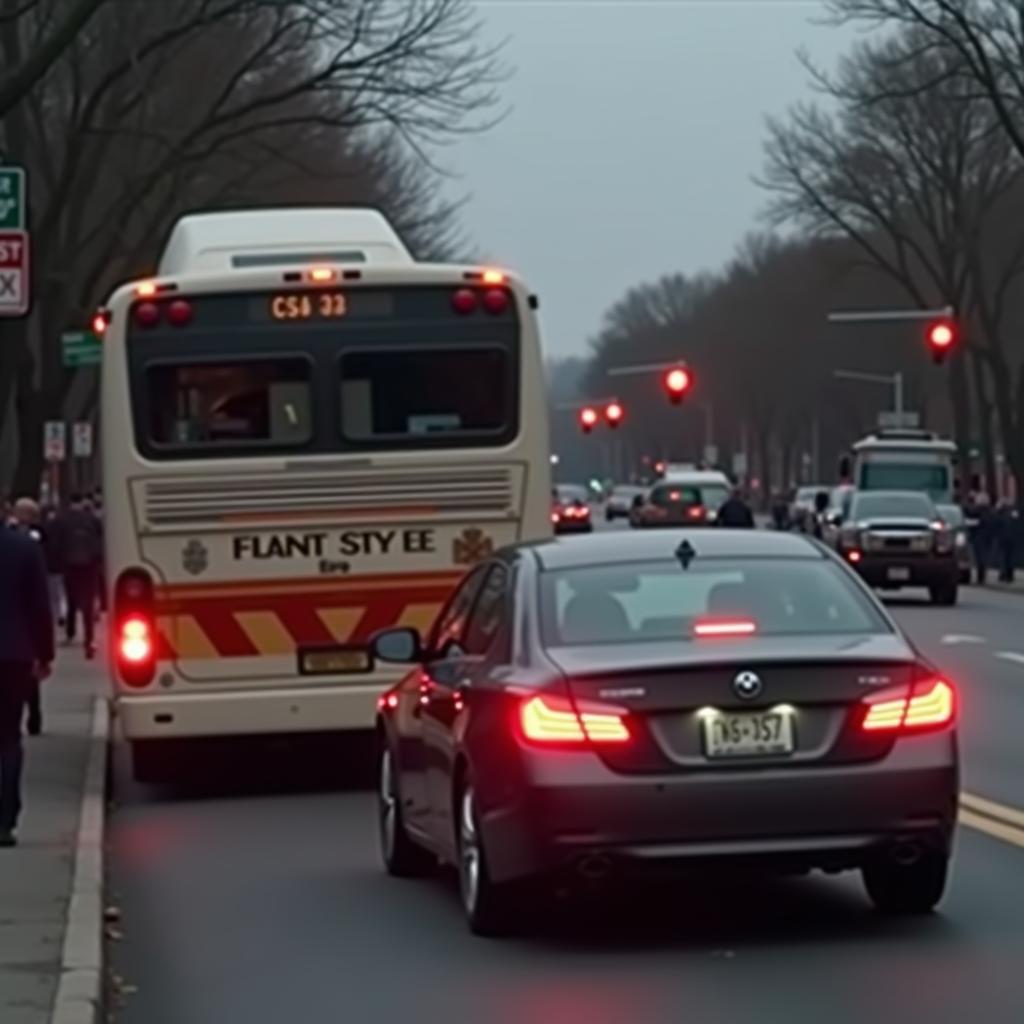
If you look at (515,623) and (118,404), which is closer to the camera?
(515,623)

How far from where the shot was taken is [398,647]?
45.6ft

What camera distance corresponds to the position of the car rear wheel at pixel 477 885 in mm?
12195

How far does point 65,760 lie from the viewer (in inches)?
851

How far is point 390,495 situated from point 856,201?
202 ft

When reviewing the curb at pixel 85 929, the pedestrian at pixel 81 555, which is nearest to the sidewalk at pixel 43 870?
the curb at pixel 85 929

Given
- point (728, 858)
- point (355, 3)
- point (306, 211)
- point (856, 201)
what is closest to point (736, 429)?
point (856, 201)

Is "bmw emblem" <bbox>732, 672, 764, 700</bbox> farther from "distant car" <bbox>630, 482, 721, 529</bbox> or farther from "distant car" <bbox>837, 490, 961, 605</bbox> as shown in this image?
"distant car" <bbox>630, 482, 721, 529</bbox>

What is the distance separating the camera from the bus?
62.0 ft

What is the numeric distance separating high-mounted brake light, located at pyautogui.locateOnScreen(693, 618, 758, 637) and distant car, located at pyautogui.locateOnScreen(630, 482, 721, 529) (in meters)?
51.8

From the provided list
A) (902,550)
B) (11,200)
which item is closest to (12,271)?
(11,200)

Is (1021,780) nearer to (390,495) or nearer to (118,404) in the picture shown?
(390,495)

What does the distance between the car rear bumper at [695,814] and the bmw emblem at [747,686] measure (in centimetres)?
28

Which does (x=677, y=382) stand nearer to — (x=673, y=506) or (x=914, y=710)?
(x=673, y=506)

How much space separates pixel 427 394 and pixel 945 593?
29.8m
